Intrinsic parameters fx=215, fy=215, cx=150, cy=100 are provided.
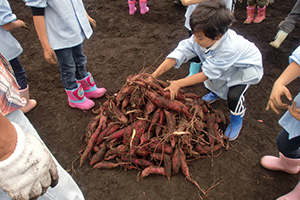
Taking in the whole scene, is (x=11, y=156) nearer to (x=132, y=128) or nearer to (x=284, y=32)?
(x=132, y=128)

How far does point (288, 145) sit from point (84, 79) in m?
2.35

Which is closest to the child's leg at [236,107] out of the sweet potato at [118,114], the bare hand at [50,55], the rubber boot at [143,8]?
the sweet potato at [118,114]

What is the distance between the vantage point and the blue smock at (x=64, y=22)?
1989mm

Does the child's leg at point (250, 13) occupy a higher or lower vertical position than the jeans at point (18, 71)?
lower

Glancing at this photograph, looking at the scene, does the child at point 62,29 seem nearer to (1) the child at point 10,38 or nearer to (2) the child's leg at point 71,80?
(2) the child's leg at point 71,80

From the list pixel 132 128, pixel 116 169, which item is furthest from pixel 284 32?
pixel 116 169

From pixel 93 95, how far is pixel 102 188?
4.39 feet

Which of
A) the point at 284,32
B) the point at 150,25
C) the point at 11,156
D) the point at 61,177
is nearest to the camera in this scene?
the point at 11,156

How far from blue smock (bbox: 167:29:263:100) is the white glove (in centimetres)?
150

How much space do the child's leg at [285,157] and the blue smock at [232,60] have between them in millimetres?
593

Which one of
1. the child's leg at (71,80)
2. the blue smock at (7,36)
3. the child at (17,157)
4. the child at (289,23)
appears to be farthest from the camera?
the child at (289,23)

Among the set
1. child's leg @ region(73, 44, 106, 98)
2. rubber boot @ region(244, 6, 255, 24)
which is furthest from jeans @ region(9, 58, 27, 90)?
rubber boot @ region(244, 6, 255, 24)

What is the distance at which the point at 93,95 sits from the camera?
116 inches

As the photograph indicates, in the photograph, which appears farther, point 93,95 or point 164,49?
point 164,49
